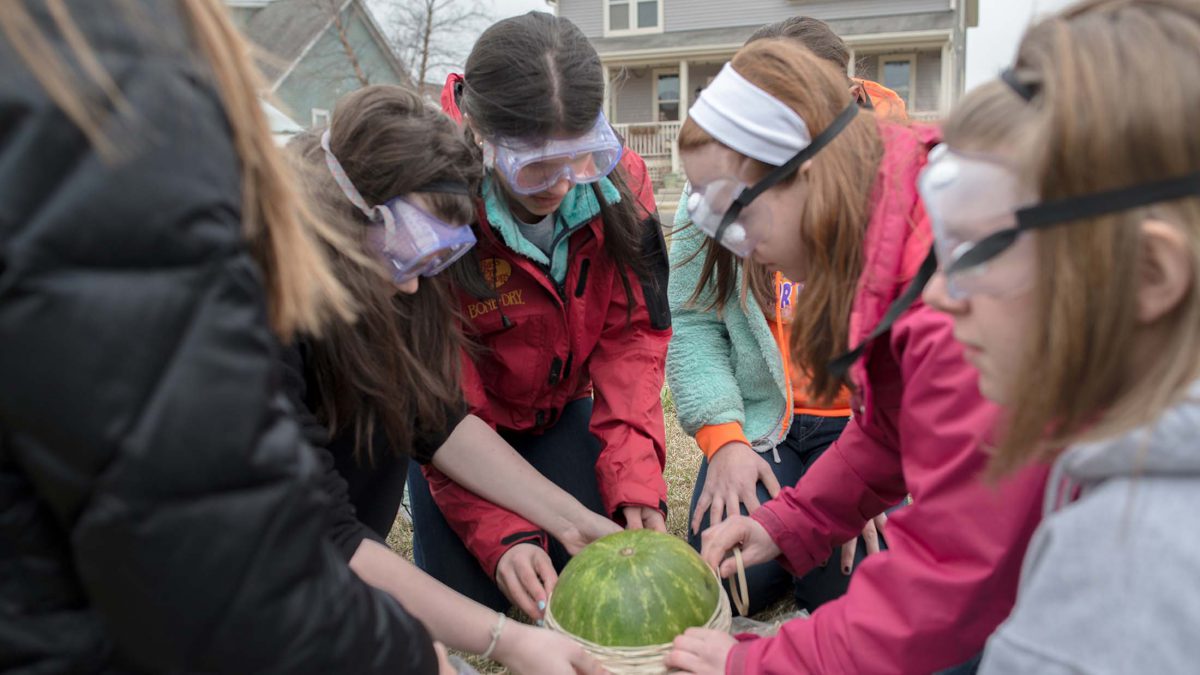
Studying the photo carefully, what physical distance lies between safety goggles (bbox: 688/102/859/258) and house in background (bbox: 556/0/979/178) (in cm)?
2149

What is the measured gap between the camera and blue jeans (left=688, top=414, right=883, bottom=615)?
3557 millimetres

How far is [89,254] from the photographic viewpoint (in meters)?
1.00

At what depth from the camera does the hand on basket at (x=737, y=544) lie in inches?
111

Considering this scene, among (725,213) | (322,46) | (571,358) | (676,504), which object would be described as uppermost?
(725,213)

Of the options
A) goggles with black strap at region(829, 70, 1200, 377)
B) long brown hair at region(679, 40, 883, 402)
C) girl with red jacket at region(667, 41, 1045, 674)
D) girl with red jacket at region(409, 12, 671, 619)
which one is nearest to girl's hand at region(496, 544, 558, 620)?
girl with red jacket at region(409, 12, 671, 619)

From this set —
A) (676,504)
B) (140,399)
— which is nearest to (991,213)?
(140,399)

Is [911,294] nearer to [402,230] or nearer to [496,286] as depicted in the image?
[402,230]

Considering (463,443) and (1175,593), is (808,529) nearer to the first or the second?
(463,443)

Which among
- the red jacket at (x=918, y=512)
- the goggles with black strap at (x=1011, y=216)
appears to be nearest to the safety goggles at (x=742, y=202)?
the red jacket at (x=918, y=512)

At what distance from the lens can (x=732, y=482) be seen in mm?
3521

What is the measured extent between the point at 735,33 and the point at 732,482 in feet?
77.4

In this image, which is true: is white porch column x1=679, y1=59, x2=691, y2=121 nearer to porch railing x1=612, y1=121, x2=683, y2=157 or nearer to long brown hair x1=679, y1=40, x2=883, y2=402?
porch railing x1=612, y1=121, x2=683, y2=157

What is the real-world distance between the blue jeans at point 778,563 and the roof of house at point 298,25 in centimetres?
2476

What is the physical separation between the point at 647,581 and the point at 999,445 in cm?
121
